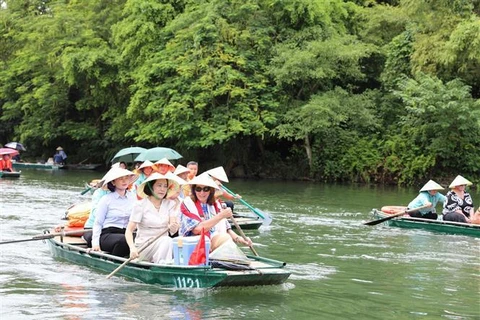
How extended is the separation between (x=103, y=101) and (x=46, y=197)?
16.3 metres

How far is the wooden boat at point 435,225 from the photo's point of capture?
49.1 feet

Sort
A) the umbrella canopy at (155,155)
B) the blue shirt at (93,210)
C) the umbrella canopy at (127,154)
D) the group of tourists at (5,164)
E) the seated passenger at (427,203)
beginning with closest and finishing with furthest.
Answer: the blue shirt at (93,210)
the umbrella canopy at (155,155)
the seated passenger at (427,203)
the umbrella canopy at (127,154)
the group of tourists at (5,164)

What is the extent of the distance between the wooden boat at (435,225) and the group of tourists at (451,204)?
0.70 ft

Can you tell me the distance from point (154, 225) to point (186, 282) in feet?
2.92

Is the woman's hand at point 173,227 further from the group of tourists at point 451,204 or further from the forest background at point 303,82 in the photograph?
the forest background at point 303,82

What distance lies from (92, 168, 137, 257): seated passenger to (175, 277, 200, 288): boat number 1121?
46.5 inches

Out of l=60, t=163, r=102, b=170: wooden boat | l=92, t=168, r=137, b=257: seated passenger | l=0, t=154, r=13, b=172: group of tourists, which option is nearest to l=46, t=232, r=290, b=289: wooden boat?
l=92, t=168, r=137, b=257: seated passenger

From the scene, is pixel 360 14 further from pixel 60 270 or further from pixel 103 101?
pixel 60 270

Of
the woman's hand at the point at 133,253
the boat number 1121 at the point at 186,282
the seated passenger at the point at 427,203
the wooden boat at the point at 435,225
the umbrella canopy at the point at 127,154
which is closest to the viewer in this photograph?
the boat number 1121 at the point at 186,282

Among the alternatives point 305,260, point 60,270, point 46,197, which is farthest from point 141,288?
point 46,197

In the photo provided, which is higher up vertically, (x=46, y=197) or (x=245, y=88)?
(x=245, y=88)

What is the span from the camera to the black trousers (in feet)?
33.0

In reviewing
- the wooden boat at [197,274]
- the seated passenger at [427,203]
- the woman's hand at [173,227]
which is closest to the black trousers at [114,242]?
the wooden boat at [197,274]

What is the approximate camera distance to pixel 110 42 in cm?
3694
